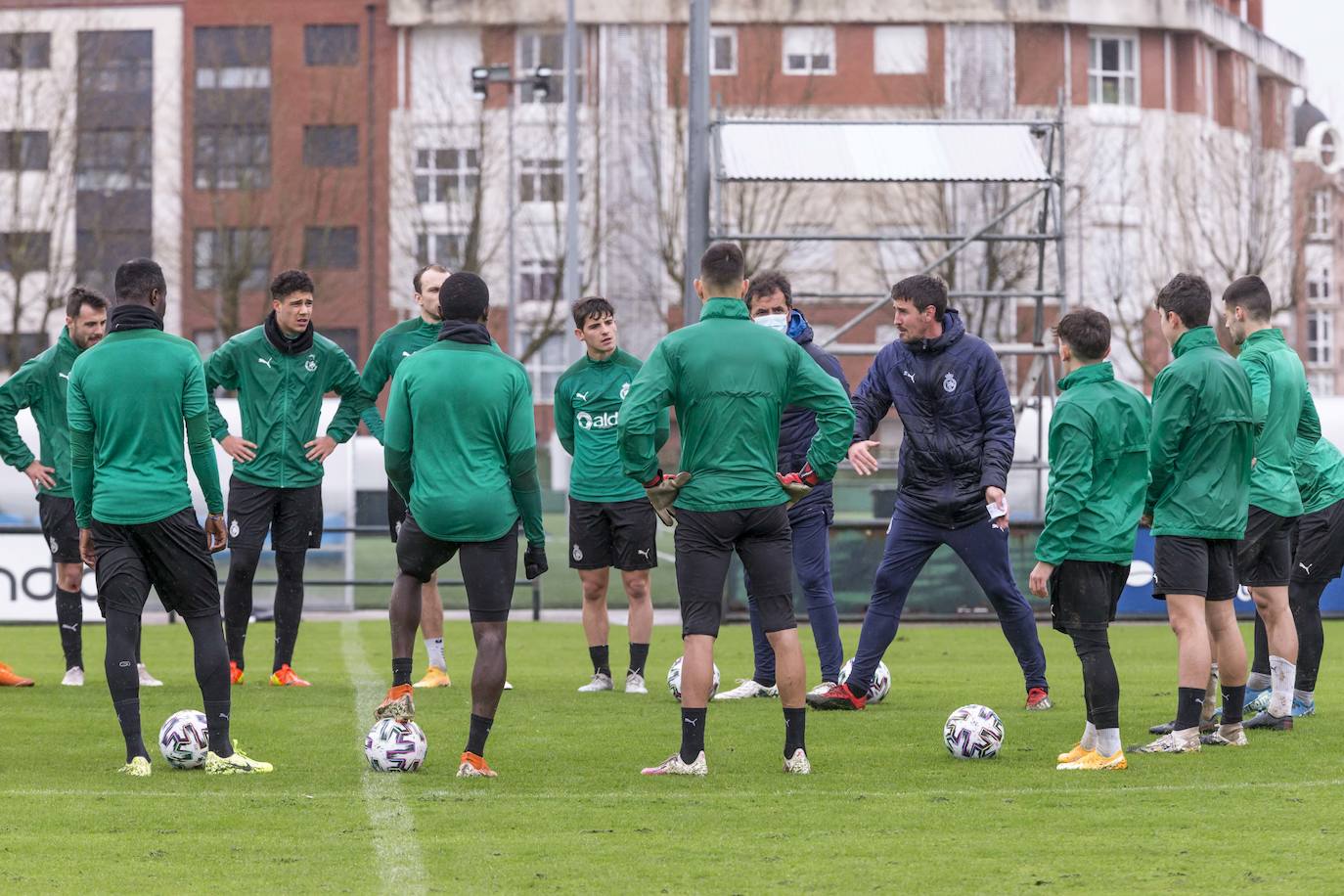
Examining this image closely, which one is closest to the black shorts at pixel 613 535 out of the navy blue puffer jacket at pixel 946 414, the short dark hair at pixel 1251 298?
the navy blue puffer jacket at pixel 946 414

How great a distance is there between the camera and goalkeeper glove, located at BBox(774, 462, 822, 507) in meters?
7.86

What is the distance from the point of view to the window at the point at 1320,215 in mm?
48344

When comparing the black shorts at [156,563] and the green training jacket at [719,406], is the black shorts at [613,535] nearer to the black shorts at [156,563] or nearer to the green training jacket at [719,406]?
the green training jacket at [719,406]

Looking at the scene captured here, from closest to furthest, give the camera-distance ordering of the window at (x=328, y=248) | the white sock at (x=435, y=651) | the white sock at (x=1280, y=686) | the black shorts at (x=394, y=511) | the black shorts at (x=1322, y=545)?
the white sock at (x=1280, y=686)
the black shorts at (x=1322, y=545)
the black shorts at (x=394, y=511)
the white sock at (x=435, y=651)
the window at (x=328, y=248)

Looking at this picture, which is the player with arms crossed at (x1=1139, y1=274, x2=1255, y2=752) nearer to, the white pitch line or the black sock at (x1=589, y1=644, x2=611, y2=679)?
the white pitch line

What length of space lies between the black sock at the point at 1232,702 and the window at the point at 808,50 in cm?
4016

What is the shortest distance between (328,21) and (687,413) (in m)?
48.3

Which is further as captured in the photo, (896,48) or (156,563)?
(896,48)

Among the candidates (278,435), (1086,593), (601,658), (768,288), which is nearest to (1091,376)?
(1086,593)

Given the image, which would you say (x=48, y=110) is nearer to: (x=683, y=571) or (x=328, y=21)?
(x=328, y=21)

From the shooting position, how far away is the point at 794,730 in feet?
26.1

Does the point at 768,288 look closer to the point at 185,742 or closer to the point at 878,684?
the point at 878,684

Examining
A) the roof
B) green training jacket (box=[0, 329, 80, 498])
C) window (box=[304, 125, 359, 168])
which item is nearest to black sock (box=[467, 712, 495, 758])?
green training jacket (box=[0, 329, 80, 498])

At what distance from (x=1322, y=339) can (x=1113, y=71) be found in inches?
1562
